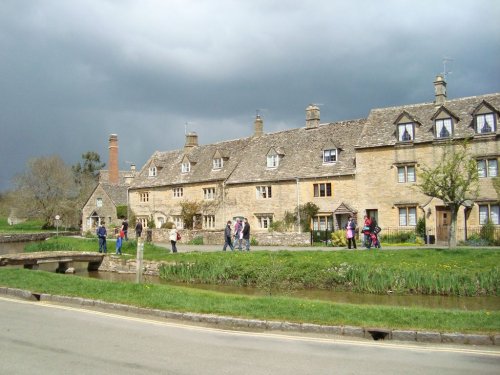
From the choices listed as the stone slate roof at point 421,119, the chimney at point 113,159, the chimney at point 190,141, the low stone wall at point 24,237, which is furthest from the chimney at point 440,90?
the low stone wall at point 24,237

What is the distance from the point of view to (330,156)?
44438 mm

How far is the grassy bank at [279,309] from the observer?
1184cm

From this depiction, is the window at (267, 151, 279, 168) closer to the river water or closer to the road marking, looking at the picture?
the river water

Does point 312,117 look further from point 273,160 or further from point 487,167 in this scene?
point 487,167

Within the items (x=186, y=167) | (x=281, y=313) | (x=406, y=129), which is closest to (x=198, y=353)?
(x=281, y=313)

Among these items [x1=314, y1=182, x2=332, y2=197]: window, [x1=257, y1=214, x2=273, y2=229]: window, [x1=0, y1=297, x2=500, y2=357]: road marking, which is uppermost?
[x1=314, y1=182, x2=332, y2=197]: window

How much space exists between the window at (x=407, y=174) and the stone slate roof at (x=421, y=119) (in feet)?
6.70

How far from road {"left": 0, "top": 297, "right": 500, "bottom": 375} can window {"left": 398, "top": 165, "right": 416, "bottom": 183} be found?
30203mm

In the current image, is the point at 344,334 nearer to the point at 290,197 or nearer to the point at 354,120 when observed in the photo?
the point at 290,197

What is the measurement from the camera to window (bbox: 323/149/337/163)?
145ft

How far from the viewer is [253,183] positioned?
48094 millimetres

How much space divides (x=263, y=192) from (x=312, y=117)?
9.32m

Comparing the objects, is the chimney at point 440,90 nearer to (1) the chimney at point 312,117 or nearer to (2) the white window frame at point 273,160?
(1) the chimney at point 312,117

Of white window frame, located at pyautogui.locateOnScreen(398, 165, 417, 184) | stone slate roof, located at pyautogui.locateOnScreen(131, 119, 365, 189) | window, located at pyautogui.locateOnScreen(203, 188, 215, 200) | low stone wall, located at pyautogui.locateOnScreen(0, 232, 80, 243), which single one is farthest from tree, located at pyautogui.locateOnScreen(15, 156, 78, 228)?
white window frame, located at pyautogui.locateOnScreen(398, 165, 417, 184)
